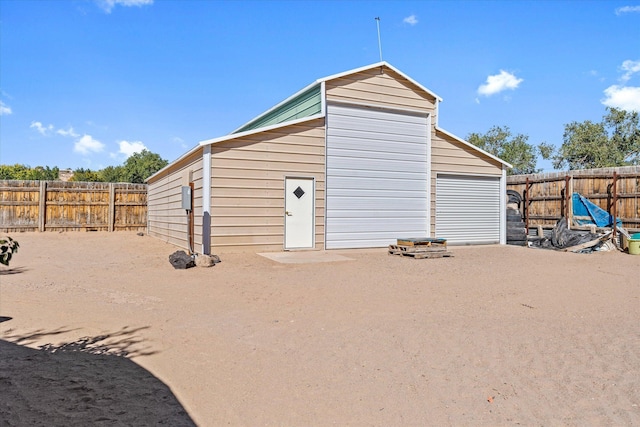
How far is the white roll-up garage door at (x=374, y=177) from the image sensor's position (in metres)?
12.0

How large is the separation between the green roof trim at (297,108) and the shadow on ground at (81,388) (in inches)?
369

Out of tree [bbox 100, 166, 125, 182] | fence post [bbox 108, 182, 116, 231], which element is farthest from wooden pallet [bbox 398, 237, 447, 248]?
tree [bbox 100, 166, 125, 182]

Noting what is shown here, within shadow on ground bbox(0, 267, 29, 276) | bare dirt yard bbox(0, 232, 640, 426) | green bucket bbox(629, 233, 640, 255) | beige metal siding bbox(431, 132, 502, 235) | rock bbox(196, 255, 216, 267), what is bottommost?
bare dirt yard bbox(0, 232, 640, 426)

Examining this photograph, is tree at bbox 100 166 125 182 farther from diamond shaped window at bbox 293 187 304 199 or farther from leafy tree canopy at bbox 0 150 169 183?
diamond shaped window at bbox 293 187 304 199

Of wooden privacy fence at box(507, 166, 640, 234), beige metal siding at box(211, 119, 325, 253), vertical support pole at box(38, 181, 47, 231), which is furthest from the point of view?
vertical support pole at box(38, 181, 47, 231)

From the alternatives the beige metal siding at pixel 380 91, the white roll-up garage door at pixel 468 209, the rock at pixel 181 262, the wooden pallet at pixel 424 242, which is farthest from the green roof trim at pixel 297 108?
the rock at pixel 181 262

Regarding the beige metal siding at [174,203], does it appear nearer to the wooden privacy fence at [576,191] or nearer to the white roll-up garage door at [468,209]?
the white roll-up garage door at [468,209]

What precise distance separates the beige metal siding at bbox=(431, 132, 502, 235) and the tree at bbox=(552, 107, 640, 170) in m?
21.4

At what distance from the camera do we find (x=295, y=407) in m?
2.90

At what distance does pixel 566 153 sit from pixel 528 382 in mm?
35695

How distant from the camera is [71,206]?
1934 centimetres

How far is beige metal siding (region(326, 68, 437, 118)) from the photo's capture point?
1198 cm

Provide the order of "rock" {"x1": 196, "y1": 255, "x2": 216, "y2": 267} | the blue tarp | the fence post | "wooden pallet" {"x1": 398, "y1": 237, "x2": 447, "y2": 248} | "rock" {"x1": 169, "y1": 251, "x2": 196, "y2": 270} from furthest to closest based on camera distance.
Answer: the fence post, the blue tarp, "wooden pallet" {"x1": 398, "y1": 237, "x2": 447, "y2": 248}, "rock" {"x1": 196, "y1": 255, "x2": 216, "y2": 267}, "rock" {"x1": 169, "y1": 251, "x2": 196, "y2": 270}

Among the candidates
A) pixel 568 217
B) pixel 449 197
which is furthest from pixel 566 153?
pixel 449 197
